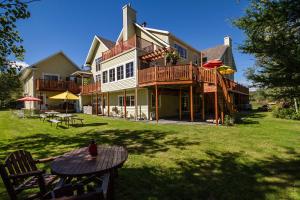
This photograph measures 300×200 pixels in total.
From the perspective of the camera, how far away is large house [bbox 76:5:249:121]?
1415 cm

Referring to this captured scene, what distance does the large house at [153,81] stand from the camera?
14.1m

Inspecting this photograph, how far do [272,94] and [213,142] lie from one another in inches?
145

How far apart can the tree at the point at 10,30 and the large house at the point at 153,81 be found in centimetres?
976

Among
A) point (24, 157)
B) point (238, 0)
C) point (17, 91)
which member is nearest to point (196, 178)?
point (24, 157)

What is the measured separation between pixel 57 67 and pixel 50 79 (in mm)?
2080

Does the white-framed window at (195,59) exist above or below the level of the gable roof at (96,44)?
below

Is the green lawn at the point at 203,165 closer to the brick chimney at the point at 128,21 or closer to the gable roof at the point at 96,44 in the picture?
the brick chimney at the point at 128,21

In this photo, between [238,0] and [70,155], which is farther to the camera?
[238,0]

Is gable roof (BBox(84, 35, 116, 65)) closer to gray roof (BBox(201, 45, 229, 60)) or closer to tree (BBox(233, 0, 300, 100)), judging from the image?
gray roof (BBox(201, 45, 229, 60))

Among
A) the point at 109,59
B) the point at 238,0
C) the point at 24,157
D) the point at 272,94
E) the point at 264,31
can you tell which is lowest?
the point at 24,157

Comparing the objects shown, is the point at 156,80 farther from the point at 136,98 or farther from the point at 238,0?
the point at 238,0

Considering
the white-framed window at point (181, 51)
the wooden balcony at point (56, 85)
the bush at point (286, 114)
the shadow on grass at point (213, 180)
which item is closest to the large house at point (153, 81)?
the white-framed window at point (181, 51)

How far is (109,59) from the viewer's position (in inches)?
829

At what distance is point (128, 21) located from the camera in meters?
21.2
